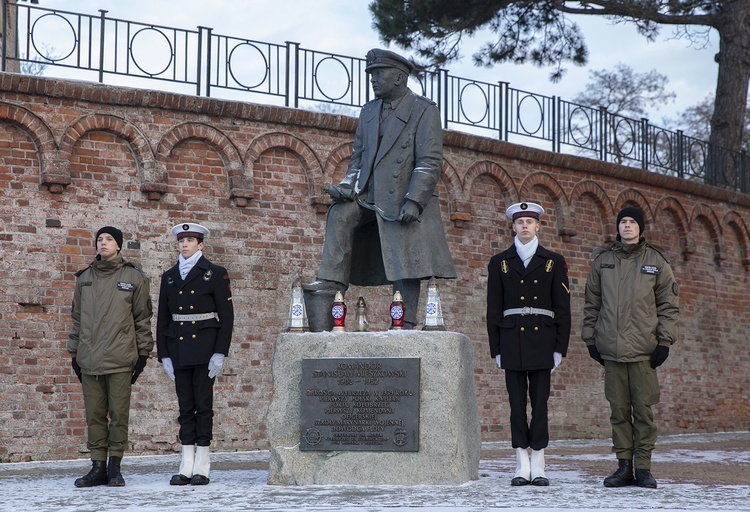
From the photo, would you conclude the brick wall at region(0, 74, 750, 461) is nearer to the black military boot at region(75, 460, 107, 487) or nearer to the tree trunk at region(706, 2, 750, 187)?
the black military boot at region(75, 460, 107, 487)

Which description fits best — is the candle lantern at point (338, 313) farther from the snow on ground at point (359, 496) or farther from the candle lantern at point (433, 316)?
the snow on ground at point (359, 496)

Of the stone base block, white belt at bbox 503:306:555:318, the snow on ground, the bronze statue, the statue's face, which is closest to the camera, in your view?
the snow on ground


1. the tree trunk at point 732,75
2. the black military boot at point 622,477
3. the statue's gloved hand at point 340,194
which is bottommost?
the black military boot at point 622,477

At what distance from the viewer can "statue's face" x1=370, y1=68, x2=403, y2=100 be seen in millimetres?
7953

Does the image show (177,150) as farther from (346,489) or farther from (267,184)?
(346,489)

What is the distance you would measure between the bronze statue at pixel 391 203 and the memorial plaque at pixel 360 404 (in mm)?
579

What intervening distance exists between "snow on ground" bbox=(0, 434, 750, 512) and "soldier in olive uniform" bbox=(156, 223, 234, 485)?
0.31 m

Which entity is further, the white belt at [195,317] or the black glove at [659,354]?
the white belt at [195,317]

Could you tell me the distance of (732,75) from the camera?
2061 centimetres

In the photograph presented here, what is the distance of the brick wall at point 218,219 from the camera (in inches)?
460

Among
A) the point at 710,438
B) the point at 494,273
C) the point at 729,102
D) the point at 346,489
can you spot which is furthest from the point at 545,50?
the point at 346,489

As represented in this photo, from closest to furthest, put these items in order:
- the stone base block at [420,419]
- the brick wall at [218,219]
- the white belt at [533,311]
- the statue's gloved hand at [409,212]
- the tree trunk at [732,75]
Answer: the stone base block at [420,419] < the white belt at [533,311] < the statue's gloved hand at [409,212] < the brick wall at [218,219] < the tree trunk at [732,75]

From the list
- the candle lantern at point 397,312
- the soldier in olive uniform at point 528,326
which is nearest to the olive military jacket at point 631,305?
the soldier in olive uniform at point 528,326

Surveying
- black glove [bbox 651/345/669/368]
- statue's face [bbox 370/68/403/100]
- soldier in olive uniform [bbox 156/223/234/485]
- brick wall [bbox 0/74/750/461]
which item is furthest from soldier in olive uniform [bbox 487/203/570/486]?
brick wall [bbox 0/74/750/461]
